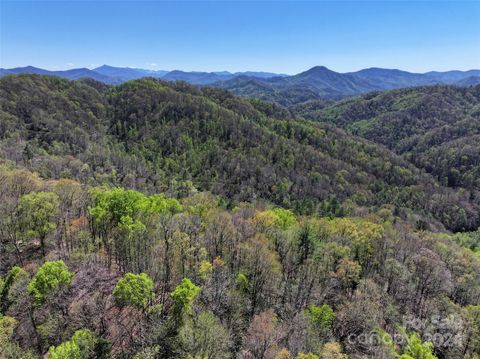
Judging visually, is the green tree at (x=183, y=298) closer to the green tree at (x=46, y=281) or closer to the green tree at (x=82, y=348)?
the green tree at (x=82, y=348)

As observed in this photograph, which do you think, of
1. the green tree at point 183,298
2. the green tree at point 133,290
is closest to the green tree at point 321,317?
the green tree at point 183,298

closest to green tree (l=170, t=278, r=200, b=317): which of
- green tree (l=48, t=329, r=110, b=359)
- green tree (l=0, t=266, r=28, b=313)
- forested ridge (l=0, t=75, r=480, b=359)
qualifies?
forested ridge (l=0, t=75, r=480, b=359)

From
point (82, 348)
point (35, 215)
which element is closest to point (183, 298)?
point (82, 348)

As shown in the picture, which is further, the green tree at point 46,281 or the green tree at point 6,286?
the green tree at point 6,286

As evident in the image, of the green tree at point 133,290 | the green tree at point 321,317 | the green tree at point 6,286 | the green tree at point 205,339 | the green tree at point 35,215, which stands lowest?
the green tree at point 321,317

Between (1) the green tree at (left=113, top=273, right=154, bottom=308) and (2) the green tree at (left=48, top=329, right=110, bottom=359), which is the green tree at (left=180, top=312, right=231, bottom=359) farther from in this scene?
(2) the green tree at (left=48, top=329, right=110, bottom=359)

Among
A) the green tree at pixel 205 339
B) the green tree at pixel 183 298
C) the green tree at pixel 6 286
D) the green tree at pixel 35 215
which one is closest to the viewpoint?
the green tree at pixel 205 339

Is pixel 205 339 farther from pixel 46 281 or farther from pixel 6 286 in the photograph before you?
pixel 6 286
